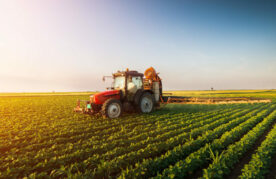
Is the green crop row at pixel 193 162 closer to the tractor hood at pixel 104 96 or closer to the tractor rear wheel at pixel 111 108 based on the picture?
the tractor rear wheel at pixel 111 108

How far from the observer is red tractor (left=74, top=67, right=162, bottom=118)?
8.54m

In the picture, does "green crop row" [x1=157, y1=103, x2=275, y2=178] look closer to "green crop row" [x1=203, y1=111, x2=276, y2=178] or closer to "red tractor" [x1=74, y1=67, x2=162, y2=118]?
"green crop row" [x1=203, y1=111, x2=276, y2=178]

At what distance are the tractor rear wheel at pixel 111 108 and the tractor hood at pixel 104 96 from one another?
1.70 feet

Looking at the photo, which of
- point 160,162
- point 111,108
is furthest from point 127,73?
point 160,162

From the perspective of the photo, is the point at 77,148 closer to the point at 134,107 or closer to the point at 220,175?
the point at 220,175

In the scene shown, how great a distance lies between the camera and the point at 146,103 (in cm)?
1034

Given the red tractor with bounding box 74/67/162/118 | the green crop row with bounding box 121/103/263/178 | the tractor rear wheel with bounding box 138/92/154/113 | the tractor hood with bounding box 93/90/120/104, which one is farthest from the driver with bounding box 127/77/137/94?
the green crop row with bounding box 121/103/263/178

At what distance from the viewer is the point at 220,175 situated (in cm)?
314

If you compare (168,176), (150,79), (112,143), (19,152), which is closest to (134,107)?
(150,79)

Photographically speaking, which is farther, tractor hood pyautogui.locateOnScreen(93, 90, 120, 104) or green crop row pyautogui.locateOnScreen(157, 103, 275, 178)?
tractor hood pyautogui.locateOnScreen(93, 90, 120, 104)

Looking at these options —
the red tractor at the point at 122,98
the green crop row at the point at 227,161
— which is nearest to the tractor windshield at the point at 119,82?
the red tractor at the point at 122,98

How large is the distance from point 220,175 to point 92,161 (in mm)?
2898

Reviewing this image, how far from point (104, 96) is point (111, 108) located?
83cm

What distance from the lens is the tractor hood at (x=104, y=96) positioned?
856 centimetres
